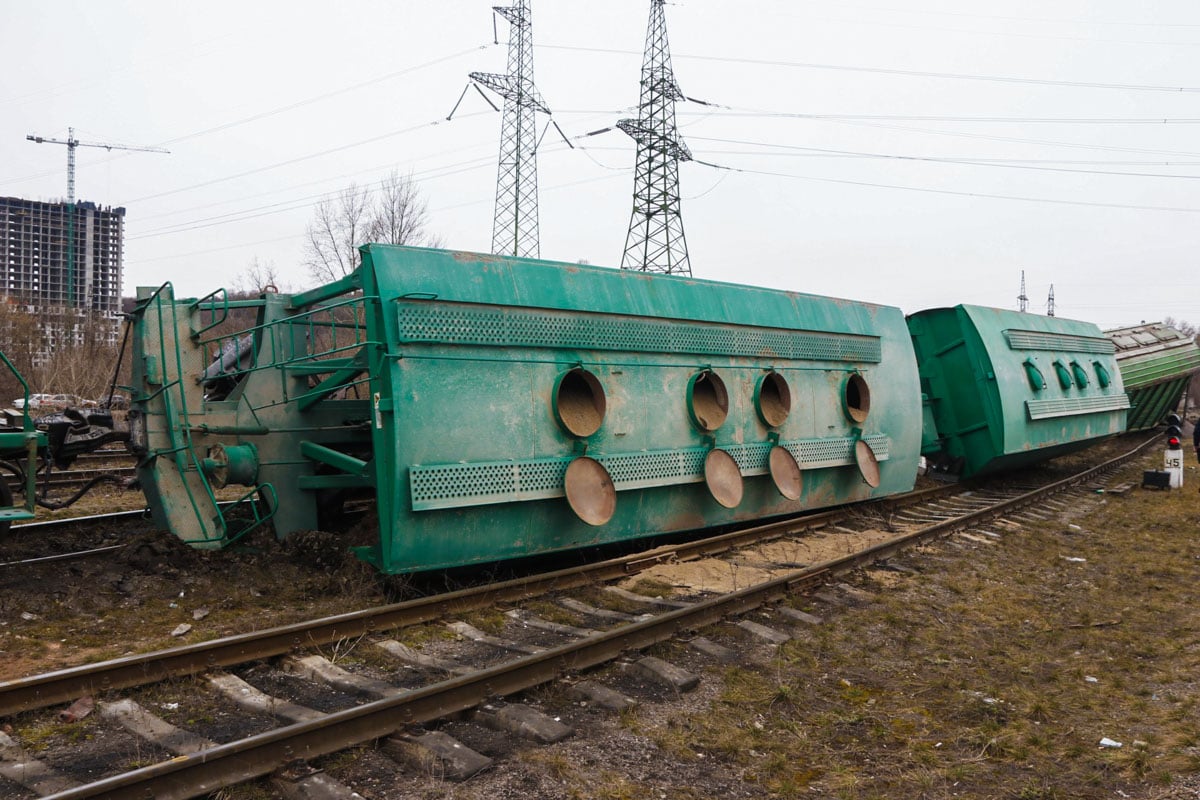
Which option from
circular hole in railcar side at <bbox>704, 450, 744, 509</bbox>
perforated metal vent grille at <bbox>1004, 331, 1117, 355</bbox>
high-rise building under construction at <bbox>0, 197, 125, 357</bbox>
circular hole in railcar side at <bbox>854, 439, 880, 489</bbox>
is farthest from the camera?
high-rise building under construction at <bbox>0, 197, 125, 357</bbox>

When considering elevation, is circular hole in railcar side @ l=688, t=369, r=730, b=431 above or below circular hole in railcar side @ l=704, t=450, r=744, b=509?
above

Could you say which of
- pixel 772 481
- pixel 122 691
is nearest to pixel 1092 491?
pixel 772 481

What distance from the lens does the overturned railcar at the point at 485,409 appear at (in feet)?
21.5

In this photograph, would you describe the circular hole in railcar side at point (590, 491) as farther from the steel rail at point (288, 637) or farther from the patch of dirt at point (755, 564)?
the patch of dirt at point (755, 564)

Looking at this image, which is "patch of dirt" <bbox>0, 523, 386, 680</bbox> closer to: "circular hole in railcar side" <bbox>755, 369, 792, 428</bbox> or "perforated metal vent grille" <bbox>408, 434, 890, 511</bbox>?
"perforated metal vent grille" <bbox>408, 434, 890, 511</bbox>

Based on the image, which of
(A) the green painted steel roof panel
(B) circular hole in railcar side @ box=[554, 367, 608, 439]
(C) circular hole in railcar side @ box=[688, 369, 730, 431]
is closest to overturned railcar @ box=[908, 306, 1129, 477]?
(A) the green painted steel roof panel

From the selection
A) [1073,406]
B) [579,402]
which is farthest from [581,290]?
[1073,406]

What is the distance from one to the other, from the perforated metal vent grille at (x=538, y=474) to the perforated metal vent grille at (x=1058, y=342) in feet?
23.3

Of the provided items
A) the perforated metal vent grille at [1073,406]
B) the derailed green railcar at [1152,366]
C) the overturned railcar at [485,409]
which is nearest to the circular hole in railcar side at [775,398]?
the overturned railcar at [485,409]

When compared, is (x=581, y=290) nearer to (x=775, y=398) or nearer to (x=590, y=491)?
(x=590, y=491)

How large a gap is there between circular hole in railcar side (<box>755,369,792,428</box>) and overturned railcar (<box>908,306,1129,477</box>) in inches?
214

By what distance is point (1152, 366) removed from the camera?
2112 centimetres

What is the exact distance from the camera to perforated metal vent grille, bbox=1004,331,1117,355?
47.6 ft

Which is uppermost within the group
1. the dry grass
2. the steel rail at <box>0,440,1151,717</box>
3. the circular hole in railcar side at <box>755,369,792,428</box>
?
the circular hole in railcar side at <box>755,369,792,428</box>
